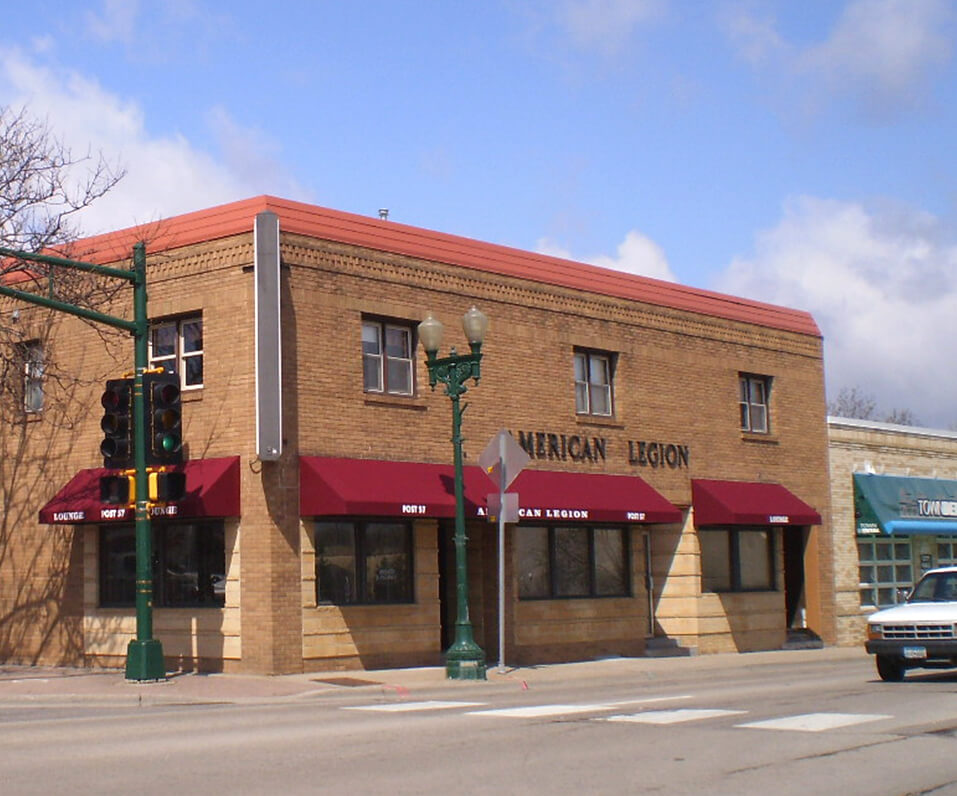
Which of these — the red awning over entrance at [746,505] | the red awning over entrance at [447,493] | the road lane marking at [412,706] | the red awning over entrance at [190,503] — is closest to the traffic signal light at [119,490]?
the red awning over entrance at [190,503]

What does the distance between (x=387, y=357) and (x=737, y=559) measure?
32.9 feet

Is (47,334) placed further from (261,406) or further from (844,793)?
(844,793)

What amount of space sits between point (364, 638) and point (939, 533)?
742 inches

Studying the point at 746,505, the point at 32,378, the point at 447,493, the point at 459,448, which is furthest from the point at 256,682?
the point at 746,505

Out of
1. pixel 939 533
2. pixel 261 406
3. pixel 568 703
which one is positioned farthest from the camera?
pixel 939 533

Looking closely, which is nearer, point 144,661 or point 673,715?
point 673,715

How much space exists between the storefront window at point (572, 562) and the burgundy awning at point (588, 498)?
96 centimetres

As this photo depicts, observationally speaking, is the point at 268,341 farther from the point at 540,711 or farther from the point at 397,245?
the point at 540,711

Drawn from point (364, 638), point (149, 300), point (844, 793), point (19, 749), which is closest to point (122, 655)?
point (364, 638)

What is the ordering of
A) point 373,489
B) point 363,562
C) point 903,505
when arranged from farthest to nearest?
point 903,505 < point 363,562 < point 373,489

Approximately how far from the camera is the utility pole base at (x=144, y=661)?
19.6 m

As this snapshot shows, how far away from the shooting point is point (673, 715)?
1461cm

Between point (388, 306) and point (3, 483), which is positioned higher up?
point (388, 306)

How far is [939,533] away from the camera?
117 feet
